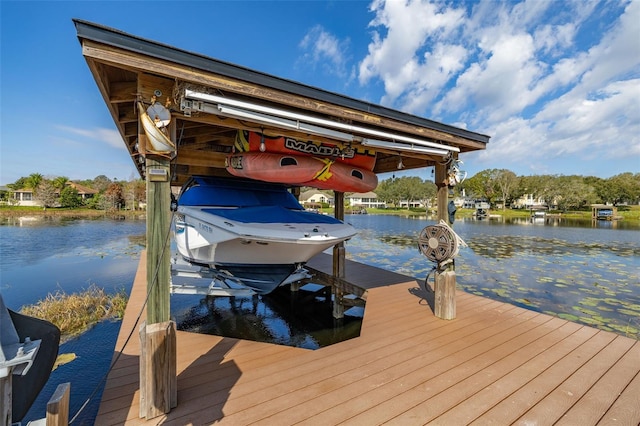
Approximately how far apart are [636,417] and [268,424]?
2812 mm

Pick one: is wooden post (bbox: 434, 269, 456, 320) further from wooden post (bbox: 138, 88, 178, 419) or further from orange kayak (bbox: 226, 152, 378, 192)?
wooden post (bbox: 138, 88, 178, 419)

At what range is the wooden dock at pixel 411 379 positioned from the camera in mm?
2281

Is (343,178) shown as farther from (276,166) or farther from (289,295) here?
(289,295)

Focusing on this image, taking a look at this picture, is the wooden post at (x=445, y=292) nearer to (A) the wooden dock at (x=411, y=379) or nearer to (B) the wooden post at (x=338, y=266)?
(A) the wooden dock at (x=411, y=379)

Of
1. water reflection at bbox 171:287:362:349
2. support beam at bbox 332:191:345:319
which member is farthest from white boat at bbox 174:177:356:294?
water reflection at bbox 171:287:362:349

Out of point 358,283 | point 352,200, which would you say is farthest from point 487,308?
point 352,200

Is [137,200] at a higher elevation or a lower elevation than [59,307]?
higher

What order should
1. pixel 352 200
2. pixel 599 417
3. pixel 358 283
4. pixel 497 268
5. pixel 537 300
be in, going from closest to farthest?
1. pixel 599 417
2. pixel 358 283
3. pixel 537 300
4. pixel 497 268
5. pixel 352 200

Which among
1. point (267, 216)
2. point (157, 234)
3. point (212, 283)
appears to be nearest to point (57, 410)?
point (157, 234)

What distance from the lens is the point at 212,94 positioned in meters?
2.54

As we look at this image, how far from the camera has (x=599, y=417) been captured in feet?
7.39

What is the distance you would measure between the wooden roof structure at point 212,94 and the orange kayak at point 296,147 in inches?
8.3

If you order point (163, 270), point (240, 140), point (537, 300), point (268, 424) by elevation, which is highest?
point (240, 140)

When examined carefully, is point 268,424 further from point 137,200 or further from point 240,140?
point 137,200
